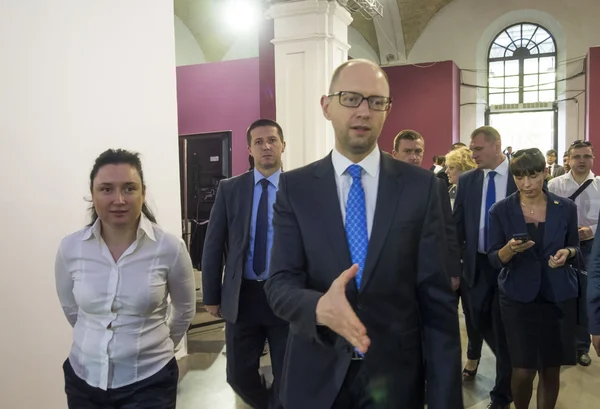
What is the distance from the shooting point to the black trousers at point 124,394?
6.31 ft

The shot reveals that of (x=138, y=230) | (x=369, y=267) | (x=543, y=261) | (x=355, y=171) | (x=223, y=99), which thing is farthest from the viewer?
(x=223, y=99)

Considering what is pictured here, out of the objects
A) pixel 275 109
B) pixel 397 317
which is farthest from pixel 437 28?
pixel 397 317

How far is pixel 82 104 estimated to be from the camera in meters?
3.37

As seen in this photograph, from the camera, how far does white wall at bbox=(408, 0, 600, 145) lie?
40.5 feet

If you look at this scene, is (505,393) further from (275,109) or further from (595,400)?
(275,109)

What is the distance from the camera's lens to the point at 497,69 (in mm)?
13422

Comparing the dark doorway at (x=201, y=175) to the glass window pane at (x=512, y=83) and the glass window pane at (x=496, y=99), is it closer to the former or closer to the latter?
the glass window pane at (x=496, y=99)

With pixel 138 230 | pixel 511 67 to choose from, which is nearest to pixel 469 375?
pixel 138 230

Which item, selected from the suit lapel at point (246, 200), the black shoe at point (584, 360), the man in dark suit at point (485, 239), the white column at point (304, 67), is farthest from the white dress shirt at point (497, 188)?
the white column at point (304, 67)

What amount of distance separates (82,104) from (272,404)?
2.23 meters

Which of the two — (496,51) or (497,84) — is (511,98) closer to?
(497,84)

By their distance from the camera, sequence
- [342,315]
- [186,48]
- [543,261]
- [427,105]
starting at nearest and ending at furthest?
[342,315], [543,261], [427,105], [186,48]

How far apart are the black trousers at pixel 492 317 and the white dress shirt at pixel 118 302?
2.17 metres

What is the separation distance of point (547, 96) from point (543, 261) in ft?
38.6
